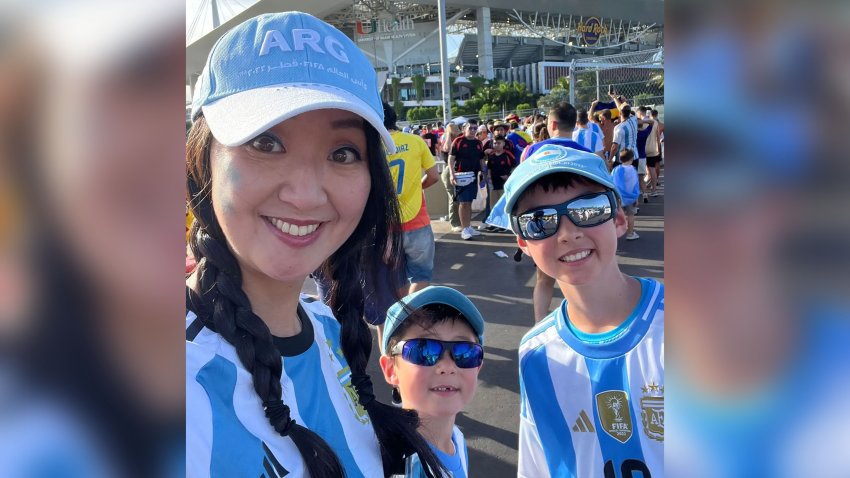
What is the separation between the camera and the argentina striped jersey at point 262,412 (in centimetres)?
87

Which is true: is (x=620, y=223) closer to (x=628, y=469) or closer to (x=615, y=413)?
(x=615, y=413)

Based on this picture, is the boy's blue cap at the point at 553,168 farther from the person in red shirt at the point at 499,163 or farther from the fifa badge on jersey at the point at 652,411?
the person in red shirt at the point at 499,163

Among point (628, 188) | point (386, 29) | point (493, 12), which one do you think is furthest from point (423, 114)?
point (628, 188)

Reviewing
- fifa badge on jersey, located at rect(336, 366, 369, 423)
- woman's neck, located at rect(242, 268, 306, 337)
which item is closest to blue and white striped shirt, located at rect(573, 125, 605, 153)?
fifa badge on jersey, located at rect(336, 366, 369, 423)

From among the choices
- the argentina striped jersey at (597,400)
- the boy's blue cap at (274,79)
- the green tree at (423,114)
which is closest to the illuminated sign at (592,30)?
the green tree at (423,114)

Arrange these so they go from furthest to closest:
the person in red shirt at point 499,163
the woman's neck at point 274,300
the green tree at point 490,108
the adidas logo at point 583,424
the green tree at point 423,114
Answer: the green tree at point 423,114 → the green tree at point 490,108 → the person in red shirt at point 499,163 → the adidas logo at point 583,424 → the woman's neck at point 274,300

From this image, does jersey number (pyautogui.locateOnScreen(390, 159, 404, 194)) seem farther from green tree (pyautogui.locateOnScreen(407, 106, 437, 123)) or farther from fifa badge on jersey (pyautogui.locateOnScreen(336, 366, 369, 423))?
green tree (pyautogui.locateOnScreen(407, 106, 437, 123))

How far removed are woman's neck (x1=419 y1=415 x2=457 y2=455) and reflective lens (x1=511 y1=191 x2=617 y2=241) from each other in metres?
0.63

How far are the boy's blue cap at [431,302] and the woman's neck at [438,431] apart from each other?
30 cm

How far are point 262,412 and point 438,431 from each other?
850 mm

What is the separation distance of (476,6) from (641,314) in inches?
2220
